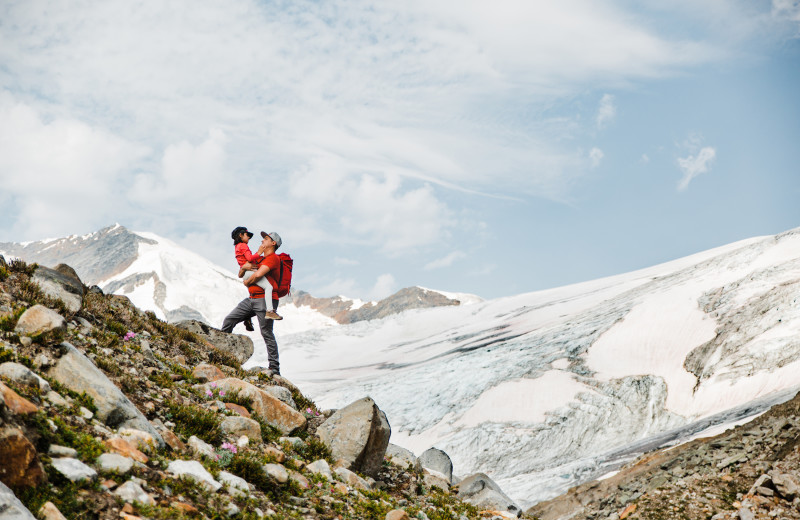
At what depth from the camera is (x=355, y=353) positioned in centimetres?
4878

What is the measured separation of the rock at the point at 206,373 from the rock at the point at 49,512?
598cm

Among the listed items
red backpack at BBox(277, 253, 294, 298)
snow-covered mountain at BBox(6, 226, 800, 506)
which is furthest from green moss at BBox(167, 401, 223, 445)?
snow-covered mountain at BBox(6, 226, 800, 506)

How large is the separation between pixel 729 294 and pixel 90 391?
86.8 ft

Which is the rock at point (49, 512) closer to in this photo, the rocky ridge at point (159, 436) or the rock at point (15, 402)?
the rocky ridge at point (159, 436)

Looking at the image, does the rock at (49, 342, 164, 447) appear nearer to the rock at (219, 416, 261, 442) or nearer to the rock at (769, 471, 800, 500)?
the rock at (219, 416, 261, 442)

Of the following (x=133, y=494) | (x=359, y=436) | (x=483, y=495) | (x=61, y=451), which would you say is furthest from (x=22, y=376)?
(x=483, y=495)

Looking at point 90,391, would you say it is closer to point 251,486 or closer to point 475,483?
point 251,486

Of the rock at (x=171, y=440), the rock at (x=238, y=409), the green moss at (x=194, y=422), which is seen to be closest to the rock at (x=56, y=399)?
the rock at (x=171, y=440)

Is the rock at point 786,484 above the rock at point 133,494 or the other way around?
the other way around

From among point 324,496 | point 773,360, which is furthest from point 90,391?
point 773,360

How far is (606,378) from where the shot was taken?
2469cm

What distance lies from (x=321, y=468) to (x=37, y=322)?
14.5 feet

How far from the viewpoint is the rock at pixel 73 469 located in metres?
5.27

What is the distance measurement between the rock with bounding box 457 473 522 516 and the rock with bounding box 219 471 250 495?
6.89m
